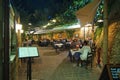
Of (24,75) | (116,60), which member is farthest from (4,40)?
(24,75)

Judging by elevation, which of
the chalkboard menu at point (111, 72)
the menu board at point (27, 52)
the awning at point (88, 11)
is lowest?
the chalkboard menu at point (111, 72)

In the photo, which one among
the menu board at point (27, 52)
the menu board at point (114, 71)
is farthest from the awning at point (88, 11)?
the menu board at point (114, 71)

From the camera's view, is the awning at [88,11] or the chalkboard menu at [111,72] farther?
the awning at [88,11]

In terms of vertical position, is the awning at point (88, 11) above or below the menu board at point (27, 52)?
above

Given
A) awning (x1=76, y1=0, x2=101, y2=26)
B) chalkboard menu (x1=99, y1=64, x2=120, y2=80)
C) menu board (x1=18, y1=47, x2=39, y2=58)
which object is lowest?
chalkboard menu (x1=99, y1=64, x2=120, y2=80)

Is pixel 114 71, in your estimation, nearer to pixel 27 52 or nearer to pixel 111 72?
pixel 111 72

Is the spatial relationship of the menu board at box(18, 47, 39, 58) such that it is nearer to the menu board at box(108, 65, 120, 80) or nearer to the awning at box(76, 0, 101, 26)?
the awning at box(76, 0, 101, 26)

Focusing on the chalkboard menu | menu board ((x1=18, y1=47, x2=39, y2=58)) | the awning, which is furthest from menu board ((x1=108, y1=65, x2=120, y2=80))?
the awning

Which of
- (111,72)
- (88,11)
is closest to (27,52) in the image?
(88,11)

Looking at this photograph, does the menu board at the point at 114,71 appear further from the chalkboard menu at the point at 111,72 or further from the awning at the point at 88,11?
the awning at the point at 88,11

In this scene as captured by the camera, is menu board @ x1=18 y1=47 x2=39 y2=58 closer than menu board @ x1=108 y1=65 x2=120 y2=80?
No

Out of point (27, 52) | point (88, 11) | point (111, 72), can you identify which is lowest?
point (111, 72)

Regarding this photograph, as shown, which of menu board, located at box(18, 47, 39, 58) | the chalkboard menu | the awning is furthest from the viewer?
the awning

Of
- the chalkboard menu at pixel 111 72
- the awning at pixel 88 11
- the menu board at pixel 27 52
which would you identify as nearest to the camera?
the chalkboard menu at pixel 111 72
